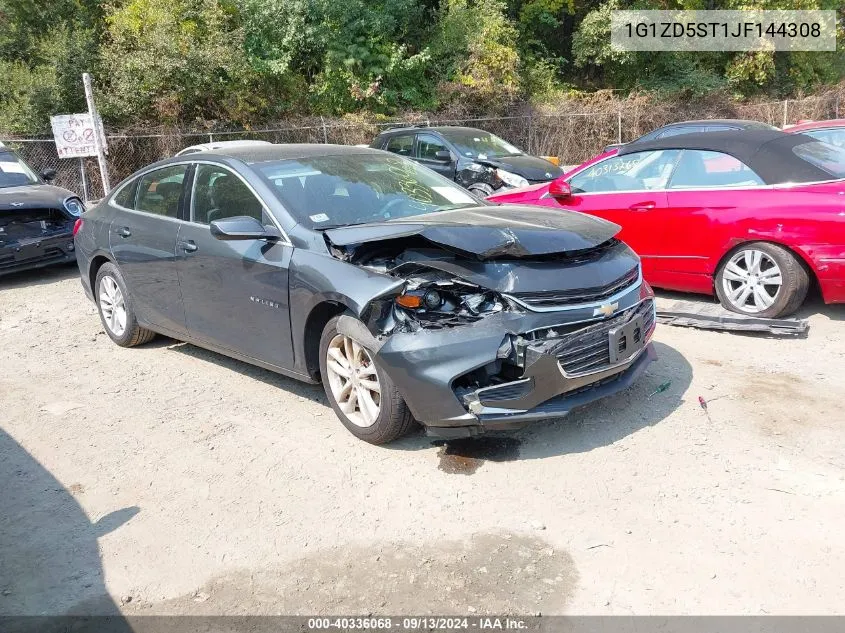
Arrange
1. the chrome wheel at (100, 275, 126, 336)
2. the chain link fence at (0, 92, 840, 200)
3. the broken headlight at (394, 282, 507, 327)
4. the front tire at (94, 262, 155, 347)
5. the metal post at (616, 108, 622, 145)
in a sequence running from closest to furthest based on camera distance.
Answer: the broken headlight at (394, 282, 507, 327), the front tire at (94, 262, 155, 347), the chrome wheel at (100, 275, 126, 336), the chain link fence at (0, 92, 840, 200), the metal post at (616, 108, 622, 145)

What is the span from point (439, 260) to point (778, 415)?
89.0 inches

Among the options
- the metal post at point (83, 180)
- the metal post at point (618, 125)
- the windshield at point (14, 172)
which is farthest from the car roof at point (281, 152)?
the metal post at point (618, 125)

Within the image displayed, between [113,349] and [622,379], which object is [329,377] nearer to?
[622,379]

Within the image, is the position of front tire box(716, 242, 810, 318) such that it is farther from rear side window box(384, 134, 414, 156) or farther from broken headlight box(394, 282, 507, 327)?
rear side window box(384, 134, 414, 156)

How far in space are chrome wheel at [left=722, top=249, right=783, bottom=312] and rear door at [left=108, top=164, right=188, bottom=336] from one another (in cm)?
448

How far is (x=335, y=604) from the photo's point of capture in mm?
3041

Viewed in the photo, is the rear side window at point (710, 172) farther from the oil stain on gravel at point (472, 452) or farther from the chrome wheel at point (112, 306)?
the chrome wheel at point (112, 306)

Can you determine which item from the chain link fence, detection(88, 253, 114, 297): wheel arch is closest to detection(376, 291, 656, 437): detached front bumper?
detection(88, 253, 114, 297): wheel arch

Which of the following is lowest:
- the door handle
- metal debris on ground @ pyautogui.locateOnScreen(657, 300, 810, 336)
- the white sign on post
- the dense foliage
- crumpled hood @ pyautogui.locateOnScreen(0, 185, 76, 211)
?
metal debris on ground @ pyautogui.locateOnScreen(657, 300, 810, 336)

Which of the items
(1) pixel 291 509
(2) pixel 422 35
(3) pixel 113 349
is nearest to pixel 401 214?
(1) pixel 291 509

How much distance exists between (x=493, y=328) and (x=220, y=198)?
7.82 ft

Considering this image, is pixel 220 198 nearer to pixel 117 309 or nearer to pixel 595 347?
pixel 117 309

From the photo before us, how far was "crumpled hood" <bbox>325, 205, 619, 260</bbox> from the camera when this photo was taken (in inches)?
161

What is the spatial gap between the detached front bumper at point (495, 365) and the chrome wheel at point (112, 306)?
3.30 meters
